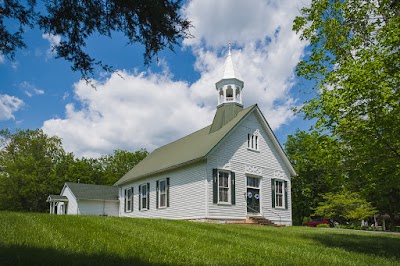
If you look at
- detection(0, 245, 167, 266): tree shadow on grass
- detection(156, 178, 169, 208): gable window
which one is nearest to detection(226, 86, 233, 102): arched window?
detection(156, 178, 169, 208): gable window

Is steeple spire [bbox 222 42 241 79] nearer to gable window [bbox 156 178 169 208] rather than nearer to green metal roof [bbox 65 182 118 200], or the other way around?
gable window [bbox 156 178 169 208]

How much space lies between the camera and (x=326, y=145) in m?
11.4

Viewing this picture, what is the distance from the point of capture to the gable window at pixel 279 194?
23.8 meters

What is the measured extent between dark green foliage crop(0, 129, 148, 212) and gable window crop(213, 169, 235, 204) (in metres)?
32.5

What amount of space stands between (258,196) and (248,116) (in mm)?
4893

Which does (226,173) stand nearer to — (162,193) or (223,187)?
(223,187)

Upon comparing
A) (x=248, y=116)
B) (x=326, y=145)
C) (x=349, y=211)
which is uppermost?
(x=248, y=116)

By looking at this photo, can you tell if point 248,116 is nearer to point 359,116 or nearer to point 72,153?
point 359,116

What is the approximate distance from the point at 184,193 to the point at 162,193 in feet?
9.29

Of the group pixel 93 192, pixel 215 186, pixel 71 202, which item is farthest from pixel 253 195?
pixel 71 202

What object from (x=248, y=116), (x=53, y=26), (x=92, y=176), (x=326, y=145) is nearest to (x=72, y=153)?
(x=92, y=176)

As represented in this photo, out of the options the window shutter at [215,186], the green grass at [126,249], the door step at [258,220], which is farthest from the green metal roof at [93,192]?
the green grass at [126,249]

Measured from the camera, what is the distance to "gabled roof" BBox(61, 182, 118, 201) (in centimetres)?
3506

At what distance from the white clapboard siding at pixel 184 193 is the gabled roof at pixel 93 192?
36.9 feet
